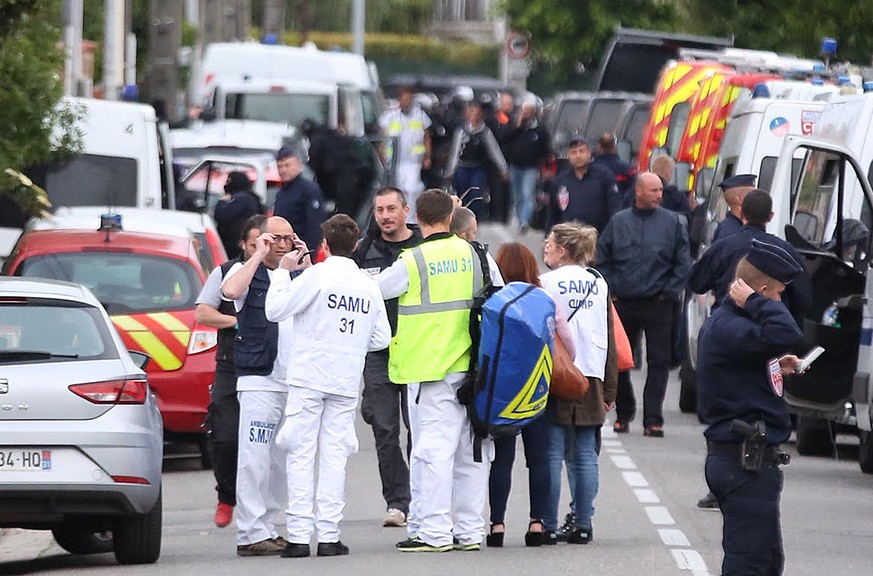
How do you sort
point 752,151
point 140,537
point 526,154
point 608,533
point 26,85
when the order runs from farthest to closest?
point 526,154, point 752,151, point 26,85, point 608,533, point 140,537

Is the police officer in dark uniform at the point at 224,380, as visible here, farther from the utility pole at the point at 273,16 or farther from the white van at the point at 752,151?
the utility pole at the point at 273,16

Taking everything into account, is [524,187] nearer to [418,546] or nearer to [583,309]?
[583,309]

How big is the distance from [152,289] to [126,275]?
0.68ft

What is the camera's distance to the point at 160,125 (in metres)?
20.8

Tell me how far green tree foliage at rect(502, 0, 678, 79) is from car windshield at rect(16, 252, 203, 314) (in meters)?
39.5

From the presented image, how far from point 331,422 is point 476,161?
20.4 metres

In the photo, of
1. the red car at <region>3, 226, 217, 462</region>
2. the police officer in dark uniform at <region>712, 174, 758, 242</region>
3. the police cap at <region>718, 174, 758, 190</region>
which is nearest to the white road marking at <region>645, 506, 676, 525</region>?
the police officer in dark uniform at <region>712, 174, 758, 242</region>

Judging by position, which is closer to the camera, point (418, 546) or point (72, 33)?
point (418, 546)

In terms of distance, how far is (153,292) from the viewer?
48.4 ft

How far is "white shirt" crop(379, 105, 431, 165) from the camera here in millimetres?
31469

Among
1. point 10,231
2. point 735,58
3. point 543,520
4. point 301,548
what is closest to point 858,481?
point 543,520

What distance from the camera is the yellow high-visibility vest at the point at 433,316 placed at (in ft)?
36.7

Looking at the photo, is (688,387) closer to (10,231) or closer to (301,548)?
(10,231)

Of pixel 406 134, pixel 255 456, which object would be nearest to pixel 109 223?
pixel 255 456
